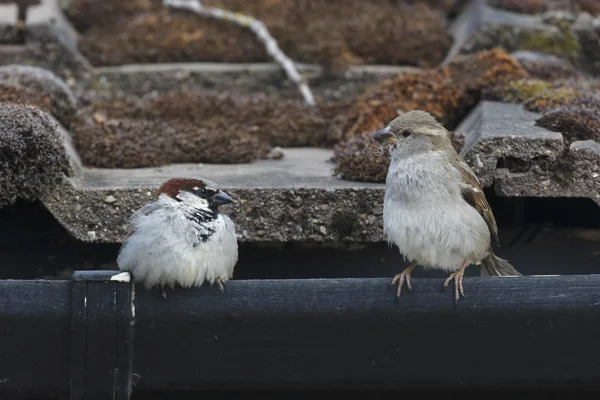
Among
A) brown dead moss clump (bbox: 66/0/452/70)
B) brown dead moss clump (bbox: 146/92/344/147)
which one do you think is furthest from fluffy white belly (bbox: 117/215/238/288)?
brown dead moss clump (bbox: 66/0/452/70)

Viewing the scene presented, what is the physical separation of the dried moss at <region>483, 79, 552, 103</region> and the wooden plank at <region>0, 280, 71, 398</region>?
2863 millimetres

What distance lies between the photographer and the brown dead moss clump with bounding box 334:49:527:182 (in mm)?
5684

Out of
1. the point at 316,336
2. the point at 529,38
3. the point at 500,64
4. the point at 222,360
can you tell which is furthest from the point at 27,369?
the point at 529,38

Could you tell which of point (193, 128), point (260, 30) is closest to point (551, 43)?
point (260, 30)

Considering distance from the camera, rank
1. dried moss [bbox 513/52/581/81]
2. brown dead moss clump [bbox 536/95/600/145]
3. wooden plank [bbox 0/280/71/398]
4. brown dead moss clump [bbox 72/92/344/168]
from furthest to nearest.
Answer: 1. dried moss [bbox 513/52/581/81]
2. brown dead moss clump [bbox 72/92/344/168]
3. brown dead moss clump [bbox 536/95/600/145]
4. wooden plank [bbox 0/280/71/398]

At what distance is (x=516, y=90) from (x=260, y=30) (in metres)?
2.06

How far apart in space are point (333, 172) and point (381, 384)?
1264mm

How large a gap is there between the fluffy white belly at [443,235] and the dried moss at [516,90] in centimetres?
147

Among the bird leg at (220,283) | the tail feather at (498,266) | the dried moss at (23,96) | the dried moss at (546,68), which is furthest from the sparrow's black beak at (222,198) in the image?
the dried moss at (546,68)

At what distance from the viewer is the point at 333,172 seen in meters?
4.77

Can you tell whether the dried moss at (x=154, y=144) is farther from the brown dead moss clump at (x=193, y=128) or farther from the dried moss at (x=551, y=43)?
the dried moss at (x=551, y=43)

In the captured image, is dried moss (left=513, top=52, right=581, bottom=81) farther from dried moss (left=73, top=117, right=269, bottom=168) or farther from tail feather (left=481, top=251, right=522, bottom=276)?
tail feather (left=481, top=251, right=522, bottom=276)

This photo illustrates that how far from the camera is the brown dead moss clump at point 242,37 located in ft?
22.9

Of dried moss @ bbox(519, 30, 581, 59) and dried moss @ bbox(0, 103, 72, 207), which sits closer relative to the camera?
dried moss @ bbox(0, 103, 72, 207)
